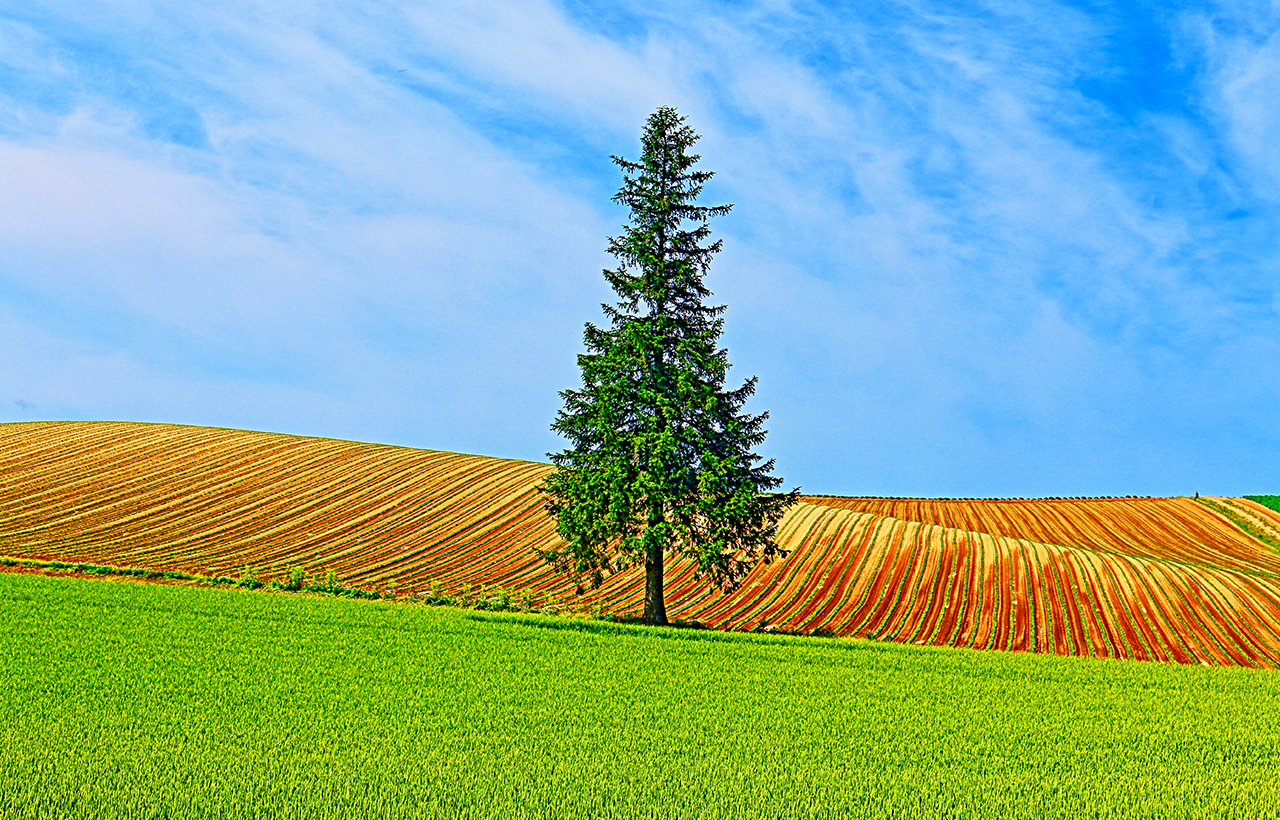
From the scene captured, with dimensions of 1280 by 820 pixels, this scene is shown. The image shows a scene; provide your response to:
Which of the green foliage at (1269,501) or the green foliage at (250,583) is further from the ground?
the green foliage at (1269,501)

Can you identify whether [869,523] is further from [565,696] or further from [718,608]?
[565,696]

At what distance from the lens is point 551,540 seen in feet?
157

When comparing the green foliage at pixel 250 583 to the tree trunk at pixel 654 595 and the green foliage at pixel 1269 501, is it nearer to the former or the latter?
the tree trunk at pixel 654 595

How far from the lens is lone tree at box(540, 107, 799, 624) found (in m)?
28.7

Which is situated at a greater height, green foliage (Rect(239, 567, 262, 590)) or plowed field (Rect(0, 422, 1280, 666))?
plowed field (Rect(0, 422, 1280, 666))

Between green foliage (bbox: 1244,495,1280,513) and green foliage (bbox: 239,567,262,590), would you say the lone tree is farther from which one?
green foliage (bbox: 1244,495,1280,513)

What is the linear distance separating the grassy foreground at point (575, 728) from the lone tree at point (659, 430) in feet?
17.1

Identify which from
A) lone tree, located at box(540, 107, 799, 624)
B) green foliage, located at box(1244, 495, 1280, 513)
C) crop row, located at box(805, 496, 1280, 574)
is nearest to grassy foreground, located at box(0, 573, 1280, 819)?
lone tree, located at box(540, 107, 799, 624)

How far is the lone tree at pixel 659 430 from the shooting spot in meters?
28.7

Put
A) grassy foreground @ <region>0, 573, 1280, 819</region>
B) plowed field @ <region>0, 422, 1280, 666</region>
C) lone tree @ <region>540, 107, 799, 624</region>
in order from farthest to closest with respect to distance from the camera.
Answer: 1. plowed field @ <region>0, 422, 1280, 666</region>
2. lone tree @ <region>540, 107, 799, 624</region>
3. grassy foreground @ <region>0, 573, 1280, 819</region>

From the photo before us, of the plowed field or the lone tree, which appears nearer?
the lone tree

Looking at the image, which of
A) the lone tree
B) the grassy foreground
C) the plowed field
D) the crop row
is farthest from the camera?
the crop row

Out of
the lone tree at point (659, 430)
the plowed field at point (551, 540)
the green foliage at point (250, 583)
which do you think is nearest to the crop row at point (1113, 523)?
the plowed field at point (551, 540)

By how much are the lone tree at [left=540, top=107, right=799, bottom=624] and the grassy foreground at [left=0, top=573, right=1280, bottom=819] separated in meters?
5.22
